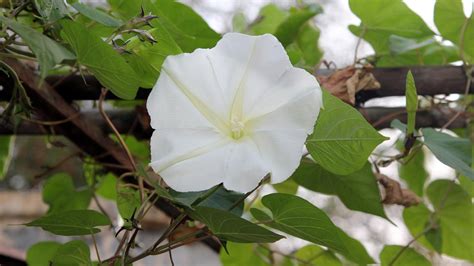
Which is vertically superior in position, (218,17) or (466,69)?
(466,69)

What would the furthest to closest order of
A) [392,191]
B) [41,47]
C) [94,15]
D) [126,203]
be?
[392,191]
[126,203]
[94,15]
[41,47]

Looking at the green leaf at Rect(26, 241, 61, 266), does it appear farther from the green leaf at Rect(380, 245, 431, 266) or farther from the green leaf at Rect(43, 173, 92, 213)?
the green leaf at Rect(380, 245, 431, 266)

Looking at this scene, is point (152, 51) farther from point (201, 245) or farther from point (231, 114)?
point (201, 245)

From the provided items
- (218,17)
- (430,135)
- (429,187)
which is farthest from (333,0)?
(430,135)

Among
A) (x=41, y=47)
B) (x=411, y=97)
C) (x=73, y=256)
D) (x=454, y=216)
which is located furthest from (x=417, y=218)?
(x=41, y=47)

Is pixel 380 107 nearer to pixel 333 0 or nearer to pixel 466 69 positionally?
pixel 466 69

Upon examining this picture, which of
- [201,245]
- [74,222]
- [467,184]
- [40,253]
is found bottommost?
[201,245]

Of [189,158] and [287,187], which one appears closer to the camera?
[189,158]
